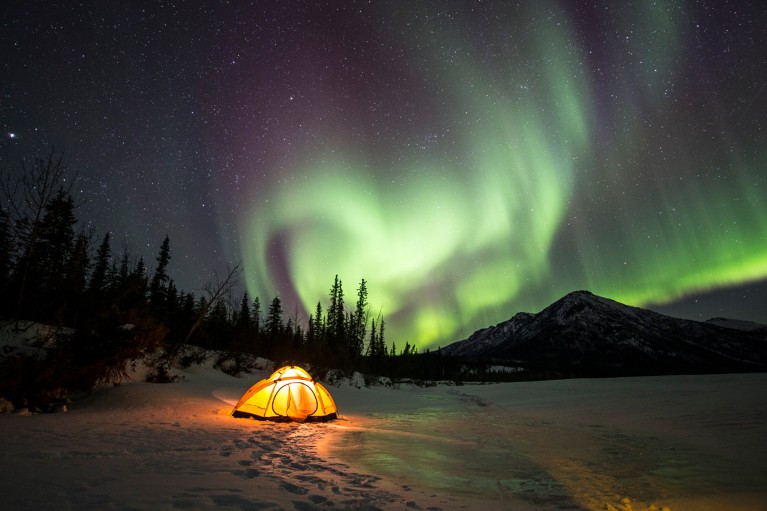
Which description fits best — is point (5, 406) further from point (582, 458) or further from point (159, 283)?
point (159, 283)

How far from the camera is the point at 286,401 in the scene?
12609 mm

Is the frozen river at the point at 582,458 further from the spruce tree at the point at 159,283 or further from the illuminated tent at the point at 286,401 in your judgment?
the spruce tree at the point at 159,283

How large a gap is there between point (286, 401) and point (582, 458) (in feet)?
28.4

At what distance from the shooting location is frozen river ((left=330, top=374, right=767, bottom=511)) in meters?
5.26

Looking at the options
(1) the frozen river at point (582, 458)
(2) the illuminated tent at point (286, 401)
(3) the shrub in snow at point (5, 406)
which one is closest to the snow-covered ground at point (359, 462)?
(1) the frozen river at point (582, 458)

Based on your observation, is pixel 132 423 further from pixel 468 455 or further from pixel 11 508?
pixel 468 455

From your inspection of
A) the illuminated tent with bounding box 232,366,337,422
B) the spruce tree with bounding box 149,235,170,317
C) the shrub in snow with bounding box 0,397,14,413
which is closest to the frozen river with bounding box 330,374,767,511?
the illuminated tent with bounding box 232,366,337,422

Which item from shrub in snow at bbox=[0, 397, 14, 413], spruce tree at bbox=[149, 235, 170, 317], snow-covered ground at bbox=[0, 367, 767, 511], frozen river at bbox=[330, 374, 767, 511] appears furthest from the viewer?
spruce tree at bbox=[149, 235, 170, 317]

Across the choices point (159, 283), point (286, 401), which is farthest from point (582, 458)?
point (159, 283)

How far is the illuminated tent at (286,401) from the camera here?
12.3 metres

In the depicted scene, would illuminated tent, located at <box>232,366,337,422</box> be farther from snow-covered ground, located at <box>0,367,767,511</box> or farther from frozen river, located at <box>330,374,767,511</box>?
frozen river, located at <box>330,374,767,511</box>

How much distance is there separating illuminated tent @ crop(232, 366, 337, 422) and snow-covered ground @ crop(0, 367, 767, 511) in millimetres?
681

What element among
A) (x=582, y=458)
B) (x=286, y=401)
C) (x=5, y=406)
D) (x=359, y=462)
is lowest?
(x=582, y=458)

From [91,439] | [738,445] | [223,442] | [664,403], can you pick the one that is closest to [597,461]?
[738,445]
